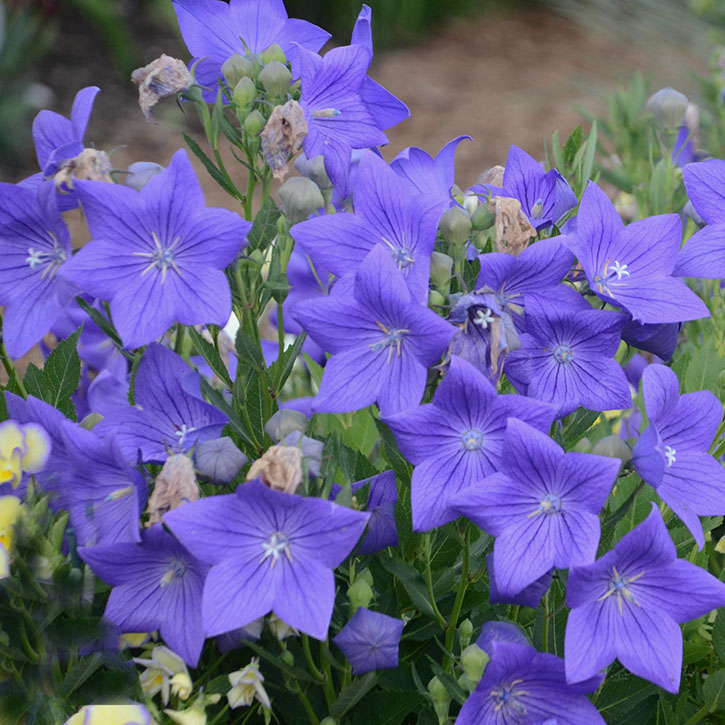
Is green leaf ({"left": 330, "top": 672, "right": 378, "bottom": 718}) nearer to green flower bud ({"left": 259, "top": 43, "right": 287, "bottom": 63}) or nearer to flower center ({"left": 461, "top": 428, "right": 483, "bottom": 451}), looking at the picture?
flower center ({"left": 461, "top": 428, "right": 483, "bottom": 451})

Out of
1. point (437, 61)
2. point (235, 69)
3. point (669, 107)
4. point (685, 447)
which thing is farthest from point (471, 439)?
point (437, 61)

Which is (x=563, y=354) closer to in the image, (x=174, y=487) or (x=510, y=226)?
(x=510, y=226)

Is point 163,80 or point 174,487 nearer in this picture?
point 174,487

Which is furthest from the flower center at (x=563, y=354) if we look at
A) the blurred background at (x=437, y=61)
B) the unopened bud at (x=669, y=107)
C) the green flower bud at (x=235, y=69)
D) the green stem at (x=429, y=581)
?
the blurred background at (x=437, y=61)

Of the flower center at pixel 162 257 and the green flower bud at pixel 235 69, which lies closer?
the flower center at pixel 162 257

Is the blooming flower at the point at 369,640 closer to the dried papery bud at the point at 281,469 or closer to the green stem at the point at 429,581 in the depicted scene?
the green stem at the point at 429,581

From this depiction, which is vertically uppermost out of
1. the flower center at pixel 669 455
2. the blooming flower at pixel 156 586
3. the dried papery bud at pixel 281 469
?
the flower center at pixel 669 455

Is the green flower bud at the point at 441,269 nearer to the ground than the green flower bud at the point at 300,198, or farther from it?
farther from it
